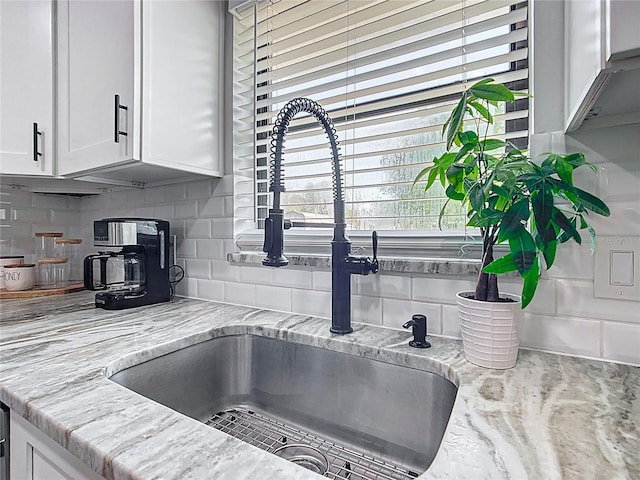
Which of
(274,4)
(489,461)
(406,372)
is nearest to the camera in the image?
(489,461)

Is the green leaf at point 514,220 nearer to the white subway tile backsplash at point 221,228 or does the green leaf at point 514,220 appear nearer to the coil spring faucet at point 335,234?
the coil spring faucet at point 335,234

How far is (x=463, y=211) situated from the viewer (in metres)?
0.97

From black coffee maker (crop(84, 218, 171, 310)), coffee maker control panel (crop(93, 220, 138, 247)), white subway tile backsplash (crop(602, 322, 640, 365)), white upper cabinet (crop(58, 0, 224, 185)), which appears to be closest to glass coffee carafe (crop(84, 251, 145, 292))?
black coffee maker (crop(84, 218, 171, 310))

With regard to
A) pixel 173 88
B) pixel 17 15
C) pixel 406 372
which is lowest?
pixel 406 372

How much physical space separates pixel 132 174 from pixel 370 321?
1.11 meters

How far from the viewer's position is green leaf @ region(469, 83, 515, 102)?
0.64 meters

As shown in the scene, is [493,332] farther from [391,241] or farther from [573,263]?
[391,241]

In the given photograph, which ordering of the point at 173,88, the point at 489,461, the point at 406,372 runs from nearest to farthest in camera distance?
the point at 489,461
the point at 406,372
the point at 173,88

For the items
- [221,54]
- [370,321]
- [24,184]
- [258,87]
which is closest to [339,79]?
[258,87]

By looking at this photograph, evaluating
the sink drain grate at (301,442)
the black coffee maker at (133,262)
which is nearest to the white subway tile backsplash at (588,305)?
the sink drain grate at (301,442)

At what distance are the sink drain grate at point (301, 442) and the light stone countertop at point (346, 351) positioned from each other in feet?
0.73

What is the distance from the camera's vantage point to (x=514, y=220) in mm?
603

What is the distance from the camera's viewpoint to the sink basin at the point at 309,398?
761mm

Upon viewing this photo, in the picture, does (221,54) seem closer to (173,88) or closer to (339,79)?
(173,88)
